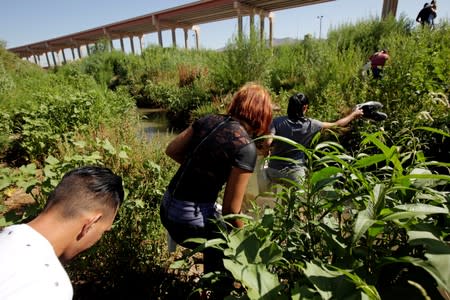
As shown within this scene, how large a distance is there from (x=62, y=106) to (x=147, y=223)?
14.5ft

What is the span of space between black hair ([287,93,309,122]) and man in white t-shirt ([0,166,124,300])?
8.04ft

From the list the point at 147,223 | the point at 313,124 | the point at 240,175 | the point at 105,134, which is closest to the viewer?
the point at 240,175

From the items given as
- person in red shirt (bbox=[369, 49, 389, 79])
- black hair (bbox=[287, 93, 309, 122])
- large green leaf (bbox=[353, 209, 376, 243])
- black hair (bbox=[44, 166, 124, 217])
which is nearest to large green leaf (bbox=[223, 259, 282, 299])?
large green leaf (bbox=[353, 209, 376, 243])

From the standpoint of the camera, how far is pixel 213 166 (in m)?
1.81

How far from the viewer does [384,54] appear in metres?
6.33

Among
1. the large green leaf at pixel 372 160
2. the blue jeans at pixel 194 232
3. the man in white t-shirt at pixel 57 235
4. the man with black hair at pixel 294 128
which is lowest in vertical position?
the blue jeans at pixel 194 232

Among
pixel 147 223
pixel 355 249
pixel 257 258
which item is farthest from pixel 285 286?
pixel 147 223

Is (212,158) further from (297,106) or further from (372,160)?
(297,106)

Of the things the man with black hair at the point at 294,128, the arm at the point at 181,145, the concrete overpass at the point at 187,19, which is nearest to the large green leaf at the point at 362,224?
the arm at the point at 181,145

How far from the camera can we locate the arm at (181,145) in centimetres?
195

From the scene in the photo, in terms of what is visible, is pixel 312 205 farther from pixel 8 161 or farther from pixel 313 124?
pixel 8 161

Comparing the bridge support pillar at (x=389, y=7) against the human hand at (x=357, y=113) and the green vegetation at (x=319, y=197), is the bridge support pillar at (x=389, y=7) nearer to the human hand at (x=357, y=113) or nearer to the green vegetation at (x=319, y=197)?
the green vegetation at (x=319, y=197)

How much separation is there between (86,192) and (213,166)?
797 mm

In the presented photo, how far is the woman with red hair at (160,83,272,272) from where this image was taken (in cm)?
174
